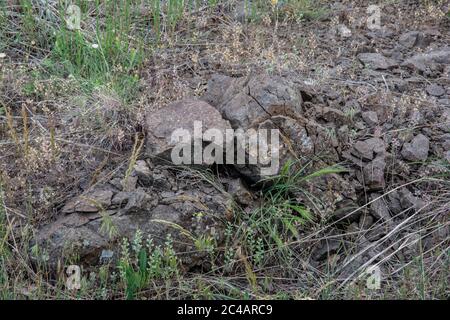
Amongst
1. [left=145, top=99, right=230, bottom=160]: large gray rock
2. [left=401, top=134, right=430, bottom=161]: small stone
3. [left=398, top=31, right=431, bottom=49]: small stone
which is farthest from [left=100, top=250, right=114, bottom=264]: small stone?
[left=398, top=31, right=431, bottom=49]: small stone

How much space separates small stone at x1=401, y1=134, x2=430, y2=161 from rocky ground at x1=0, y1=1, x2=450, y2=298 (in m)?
0.01

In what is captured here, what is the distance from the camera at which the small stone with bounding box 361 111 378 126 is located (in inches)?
135

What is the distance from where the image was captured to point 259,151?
2941mm

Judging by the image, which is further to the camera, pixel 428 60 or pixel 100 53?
pixel 428 60

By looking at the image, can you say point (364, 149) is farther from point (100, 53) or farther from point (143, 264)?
point (100, 53)

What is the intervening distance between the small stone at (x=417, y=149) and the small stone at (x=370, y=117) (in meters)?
0.25

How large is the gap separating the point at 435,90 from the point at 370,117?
634 mm

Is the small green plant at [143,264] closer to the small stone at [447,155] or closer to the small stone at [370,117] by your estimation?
the small stone at [370,117]

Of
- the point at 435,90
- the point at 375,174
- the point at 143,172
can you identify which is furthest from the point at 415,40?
the point at 143,172

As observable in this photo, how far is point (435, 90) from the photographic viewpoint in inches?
147

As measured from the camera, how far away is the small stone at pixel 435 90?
12.2ft

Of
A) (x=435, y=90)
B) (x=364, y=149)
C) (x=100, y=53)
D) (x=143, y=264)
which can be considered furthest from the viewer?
(x=100, y=53)
